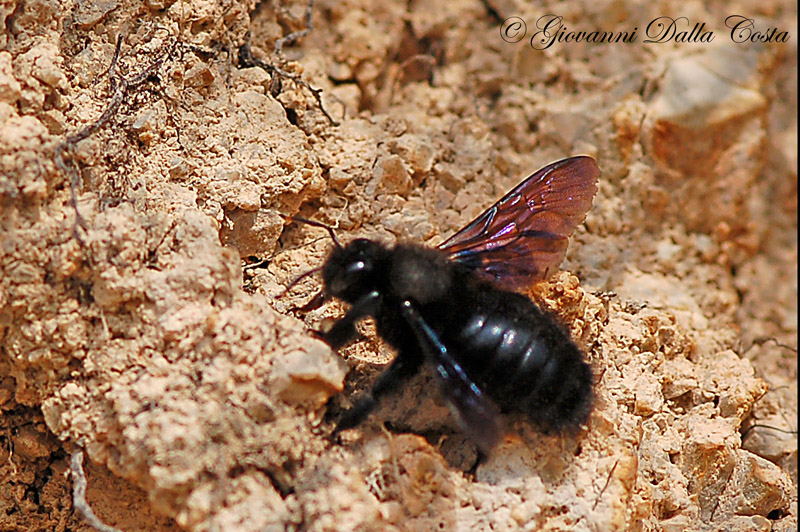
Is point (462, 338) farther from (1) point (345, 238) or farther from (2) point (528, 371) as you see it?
(1) point (345, 238)

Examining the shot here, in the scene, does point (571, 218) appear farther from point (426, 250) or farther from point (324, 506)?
point (324, 506)

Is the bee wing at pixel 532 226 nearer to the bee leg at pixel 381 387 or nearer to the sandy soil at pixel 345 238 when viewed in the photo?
the sandy soil at pixel 345 238

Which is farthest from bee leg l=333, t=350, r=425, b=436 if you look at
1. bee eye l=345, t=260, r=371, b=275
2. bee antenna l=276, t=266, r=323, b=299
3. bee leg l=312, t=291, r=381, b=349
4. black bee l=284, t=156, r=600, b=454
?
bee antenna l=276, t=266, r=323, b=299

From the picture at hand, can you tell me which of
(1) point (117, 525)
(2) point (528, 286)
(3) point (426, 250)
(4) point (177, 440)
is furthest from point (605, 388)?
(1) point (117, 525)

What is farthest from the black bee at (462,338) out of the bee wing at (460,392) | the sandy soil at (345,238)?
the sandy soil at (345,238)

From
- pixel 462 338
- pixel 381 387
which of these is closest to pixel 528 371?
pixel 462 338

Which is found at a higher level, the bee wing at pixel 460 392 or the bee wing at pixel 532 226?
the bee wing at pixel 532 226
